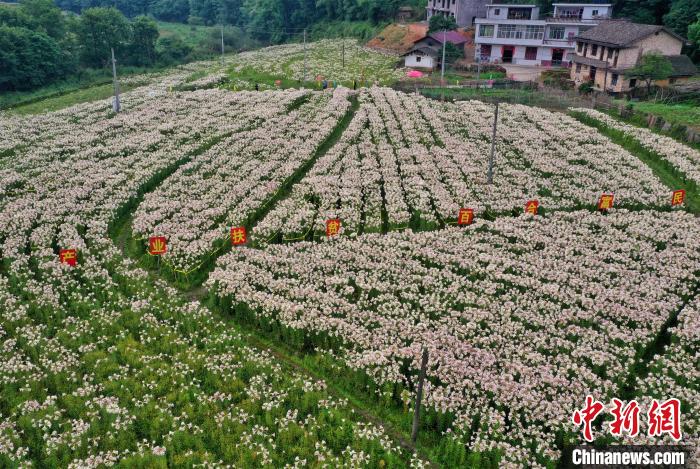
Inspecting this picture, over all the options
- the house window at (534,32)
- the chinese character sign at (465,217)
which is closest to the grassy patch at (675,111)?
the chinese character sign at (465,217)

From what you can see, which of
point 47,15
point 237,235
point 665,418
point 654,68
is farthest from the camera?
point 47,15

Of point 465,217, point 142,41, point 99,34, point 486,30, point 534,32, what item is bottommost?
point 465,217

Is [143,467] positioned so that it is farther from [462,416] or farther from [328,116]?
[328,116]

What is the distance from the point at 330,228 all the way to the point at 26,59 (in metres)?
65.0

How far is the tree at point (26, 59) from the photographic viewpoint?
224 feet

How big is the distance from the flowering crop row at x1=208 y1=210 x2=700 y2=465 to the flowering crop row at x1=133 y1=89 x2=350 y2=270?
3.69 metres

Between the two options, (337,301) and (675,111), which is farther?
(675,111)

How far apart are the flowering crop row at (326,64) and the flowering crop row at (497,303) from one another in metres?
49.7

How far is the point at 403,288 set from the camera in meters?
23.0

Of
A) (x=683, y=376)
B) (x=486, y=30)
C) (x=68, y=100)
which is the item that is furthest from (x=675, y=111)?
(x=68, y=100)

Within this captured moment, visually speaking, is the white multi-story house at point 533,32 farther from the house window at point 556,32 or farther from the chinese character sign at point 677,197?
the chinese character sign at point 677,197

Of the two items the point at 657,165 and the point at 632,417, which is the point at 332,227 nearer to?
the point at 632,417

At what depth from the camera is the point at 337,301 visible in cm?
2197

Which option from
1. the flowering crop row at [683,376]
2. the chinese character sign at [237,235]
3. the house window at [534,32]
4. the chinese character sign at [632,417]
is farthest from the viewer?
the house window at [534,32]
